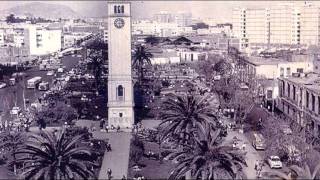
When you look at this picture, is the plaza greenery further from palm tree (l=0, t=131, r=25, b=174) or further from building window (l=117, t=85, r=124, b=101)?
building window (l=117, t=85, r=124, b=101)

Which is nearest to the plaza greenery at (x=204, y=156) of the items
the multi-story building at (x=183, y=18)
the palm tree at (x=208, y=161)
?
the palm tree at (x=208, y=161)

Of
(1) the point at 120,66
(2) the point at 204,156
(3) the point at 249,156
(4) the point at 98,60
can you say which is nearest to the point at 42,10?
(4) the point at 98,60

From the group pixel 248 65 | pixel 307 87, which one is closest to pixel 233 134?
pixel 307 87

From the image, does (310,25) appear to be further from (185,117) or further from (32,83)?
(185,117)

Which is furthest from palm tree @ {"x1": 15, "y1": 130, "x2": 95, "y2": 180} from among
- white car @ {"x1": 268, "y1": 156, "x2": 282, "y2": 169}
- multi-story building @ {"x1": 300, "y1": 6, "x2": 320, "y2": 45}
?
multi-story building @ {"x1": 300, "y1": 6, "x2": 320, "y2": 45}

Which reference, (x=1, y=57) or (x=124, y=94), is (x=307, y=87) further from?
(x=1, y=57)
